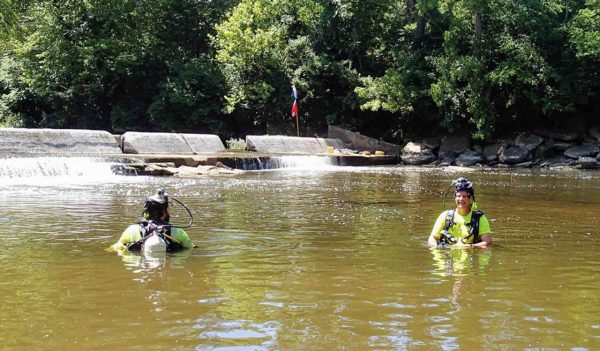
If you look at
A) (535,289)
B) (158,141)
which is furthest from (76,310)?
(158,141)

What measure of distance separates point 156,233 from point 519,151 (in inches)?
1163

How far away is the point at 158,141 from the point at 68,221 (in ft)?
58.1

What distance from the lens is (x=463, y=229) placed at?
Result: 29.6 ft

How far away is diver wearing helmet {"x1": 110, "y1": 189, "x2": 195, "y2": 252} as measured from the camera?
814 cm

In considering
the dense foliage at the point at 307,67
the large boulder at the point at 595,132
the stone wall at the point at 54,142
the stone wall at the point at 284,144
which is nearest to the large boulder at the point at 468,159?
the dense foliage at the point at 307,67

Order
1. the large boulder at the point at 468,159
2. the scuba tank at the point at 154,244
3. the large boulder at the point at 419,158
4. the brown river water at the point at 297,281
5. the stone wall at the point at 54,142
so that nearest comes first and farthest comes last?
the brown river water at the point at 297,281 → the scuba tank at the point at 154,244 → the stone wall at the point at 54,142 → the large boulder at the point at 468,159 → the large boulder at the point at 419,158

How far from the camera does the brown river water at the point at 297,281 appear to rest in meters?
4.82

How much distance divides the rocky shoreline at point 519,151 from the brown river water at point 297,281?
2109 centimetres

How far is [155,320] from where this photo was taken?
5.18 metres

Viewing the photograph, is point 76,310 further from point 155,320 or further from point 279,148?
point 279,148

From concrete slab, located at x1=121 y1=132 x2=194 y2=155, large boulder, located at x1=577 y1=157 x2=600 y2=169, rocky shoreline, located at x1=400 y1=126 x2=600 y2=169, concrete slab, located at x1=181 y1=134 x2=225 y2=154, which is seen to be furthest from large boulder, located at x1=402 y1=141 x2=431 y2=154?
concrete slab, located at x1=121 y1=132 x2=194 y2=155

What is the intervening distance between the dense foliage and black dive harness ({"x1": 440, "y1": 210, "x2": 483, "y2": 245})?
84.5ft

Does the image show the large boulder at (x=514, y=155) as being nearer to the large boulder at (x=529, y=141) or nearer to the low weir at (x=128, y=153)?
the large boulder at (x=529, y=141)

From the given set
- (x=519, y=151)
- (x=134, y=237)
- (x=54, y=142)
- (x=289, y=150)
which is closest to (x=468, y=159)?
(x=519, y=151)
